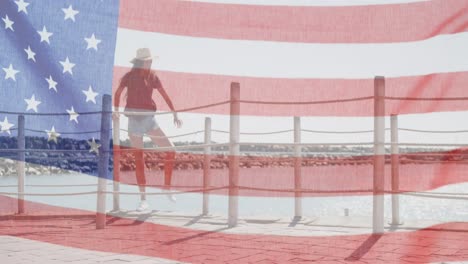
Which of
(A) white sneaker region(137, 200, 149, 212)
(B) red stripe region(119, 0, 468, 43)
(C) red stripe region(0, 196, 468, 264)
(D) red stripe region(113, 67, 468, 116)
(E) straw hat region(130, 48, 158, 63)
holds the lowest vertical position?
(C) red stripe region(0, 196, 468, 264)

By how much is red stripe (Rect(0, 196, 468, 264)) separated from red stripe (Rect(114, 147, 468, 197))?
0.33 metres

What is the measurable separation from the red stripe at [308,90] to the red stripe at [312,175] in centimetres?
54

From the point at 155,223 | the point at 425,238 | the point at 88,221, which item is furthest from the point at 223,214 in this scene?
the point at 425,238

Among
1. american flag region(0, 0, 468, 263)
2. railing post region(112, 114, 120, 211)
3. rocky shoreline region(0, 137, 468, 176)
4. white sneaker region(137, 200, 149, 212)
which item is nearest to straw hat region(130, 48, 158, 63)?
american flag region(0, 0, 468, 263)

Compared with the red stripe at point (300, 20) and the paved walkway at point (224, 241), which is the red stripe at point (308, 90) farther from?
the paved walkway at point (224, 241)

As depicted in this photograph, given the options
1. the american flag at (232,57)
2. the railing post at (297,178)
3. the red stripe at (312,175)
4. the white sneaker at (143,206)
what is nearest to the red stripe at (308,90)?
the american flag at (232,57)

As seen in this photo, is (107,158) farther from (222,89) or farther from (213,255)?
(222,89)

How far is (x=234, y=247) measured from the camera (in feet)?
11.5

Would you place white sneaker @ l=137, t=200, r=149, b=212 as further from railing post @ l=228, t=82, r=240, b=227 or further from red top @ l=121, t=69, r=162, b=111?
red top @ l=121, t=69, r=162, b=111

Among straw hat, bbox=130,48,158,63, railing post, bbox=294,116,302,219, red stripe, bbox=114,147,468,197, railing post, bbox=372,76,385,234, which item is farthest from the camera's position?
railing post, bbox=294,116,302,219

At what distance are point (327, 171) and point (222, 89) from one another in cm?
147

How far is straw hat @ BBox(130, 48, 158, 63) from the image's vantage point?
8.41 feet

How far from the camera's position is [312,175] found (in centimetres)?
416

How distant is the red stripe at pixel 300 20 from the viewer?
230cm
